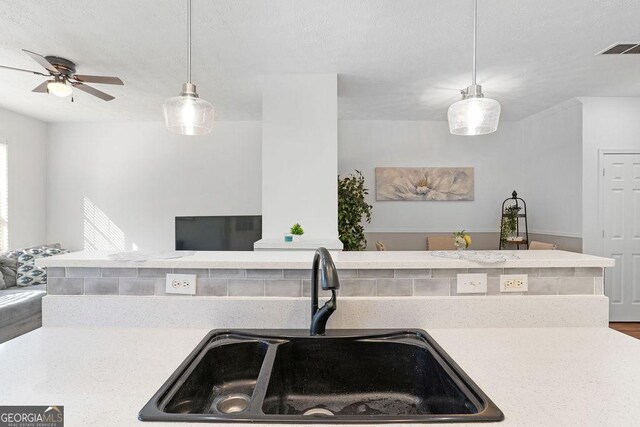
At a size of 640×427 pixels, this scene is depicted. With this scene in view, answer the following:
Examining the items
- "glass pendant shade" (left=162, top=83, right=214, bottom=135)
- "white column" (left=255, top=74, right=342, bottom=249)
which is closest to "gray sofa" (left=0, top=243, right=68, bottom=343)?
"white column" (left=255, top=74, right=342, bottom=249)

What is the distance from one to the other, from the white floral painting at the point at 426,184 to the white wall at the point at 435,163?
9 centimetres

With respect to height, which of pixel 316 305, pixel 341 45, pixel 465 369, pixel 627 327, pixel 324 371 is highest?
pixel 341 45

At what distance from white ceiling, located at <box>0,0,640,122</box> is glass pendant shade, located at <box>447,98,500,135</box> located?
1.02m

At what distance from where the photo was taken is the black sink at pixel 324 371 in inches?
39.0

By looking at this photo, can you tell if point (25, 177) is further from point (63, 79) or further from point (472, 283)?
point (472, 283)

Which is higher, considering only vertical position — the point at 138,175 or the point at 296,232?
the point at 138,175

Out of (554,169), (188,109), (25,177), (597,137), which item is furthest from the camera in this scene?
(25,177)

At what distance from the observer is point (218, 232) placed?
4.61m

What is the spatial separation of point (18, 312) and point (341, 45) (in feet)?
12.4

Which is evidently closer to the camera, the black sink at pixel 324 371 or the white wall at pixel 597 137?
the black sink at pixel 324 371

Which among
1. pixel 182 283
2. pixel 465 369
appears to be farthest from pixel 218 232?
pixel 465 369

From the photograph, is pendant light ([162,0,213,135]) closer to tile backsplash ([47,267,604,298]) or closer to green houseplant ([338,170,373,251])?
tile backsplash ([47,267,604,298])

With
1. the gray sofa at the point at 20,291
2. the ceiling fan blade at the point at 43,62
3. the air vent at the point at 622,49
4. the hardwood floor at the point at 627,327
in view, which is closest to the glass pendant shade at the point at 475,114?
the air vent at the point at 622,49

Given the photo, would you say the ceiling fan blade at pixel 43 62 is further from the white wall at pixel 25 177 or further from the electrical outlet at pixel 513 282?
the electrical outlet at pixel 513 282
